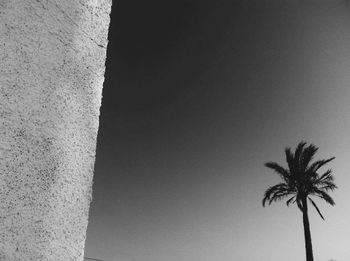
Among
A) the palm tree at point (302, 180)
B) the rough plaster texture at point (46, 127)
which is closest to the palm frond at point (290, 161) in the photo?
the palm tree at point (302, 180)

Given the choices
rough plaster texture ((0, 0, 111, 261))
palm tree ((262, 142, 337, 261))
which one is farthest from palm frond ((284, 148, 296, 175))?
rough plaster texture ((0, 0, 111, 261))

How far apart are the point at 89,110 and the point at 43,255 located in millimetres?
423

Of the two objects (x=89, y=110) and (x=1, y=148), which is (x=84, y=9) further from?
(x=1, y=148)

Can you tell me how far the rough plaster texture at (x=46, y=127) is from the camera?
32.6 inches

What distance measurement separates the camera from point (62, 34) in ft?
3.33

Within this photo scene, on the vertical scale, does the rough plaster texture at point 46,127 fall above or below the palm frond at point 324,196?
below

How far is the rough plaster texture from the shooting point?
83cm

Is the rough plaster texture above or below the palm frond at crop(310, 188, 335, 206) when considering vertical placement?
below

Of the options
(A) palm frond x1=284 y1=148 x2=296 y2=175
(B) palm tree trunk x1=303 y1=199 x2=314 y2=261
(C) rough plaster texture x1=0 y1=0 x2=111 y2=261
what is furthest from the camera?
(A) palm frond x1=284 y1=148 x2=296 y2=175

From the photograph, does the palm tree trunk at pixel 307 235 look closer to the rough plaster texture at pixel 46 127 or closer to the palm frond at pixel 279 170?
the palm frond at pixel 279 170

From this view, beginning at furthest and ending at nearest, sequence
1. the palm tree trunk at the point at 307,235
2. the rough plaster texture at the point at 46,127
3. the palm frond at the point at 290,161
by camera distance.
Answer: the palm frond at the point at 290,161, the palm tree trunk at the point at 307,235, the rough plaster texture at the point at 46,127

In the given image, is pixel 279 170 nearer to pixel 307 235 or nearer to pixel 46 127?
pixel 307 235

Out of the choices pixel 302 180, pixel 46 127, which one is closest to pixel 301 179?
pixel 302 180

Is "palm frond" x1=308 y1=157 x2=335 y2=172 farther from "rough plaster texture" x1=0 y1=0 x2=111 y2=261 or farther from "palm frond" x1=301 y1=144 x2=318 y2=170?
"rough plaster texture" x1=0 y1=0 x2=111 y2=261
